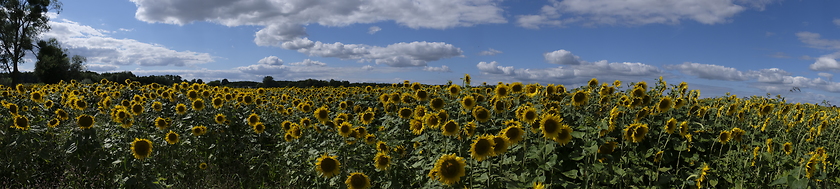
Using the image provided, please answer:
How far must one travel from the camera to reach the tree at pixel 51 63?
3694 centimetres

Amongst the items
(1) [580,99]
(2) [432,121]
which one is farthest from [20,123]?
(1) [580,99]

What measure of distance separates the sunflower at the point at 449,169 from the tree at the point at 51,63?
45.3 m

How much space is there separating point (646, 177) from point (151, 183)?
5.13m

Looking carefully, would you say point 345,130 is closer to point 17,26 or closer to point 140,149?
point 140,149

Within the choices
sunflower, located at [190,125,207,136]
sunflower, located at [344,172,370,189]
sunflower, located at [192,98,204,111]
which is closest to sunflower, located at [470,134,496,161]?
sunflower, located at [344,172,370,189]

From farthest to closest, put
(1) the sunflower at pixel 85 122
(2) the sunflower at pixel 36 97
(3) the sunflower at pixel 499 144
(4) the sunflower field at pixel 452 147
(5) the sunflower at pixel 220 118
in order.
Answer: (2) the sunflower at pixel 36 97
(5) the sunflower at pixel 220 118
(1) the sunflower at pixel 85 122
(4) the sunflower field at pixel 452 147
(3) the sunflower at pixel 499 144

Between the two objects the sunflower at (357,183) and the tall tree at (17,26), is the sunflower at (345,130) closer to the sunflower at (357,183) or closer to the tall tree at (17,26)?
the sunflower at (357,183)

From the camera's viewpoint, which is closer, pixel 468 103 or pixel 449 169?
pixel 449 169

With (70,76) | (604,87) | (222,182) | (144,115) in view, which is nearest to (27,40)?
(70,76)

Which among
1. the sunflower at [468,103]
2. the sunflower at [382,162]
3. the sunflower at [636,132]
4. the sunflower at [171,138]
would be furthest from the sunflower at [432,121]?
the sunflower at [171,138]

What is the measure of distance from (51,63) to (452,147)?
4625 centimetres

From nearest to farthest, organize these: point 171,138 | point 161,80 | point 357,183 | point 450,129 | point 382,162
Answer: point 357,183, point 450,129, point 382,162, point 171,138, point 161,80

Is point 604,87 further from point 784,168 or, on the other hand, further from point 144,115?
point 144,115

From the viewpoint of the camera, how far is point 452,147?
13.2ft
